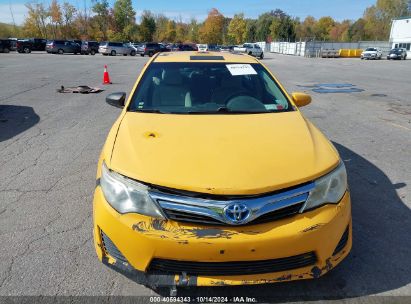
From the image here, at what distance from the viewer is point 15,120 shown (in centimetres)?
759

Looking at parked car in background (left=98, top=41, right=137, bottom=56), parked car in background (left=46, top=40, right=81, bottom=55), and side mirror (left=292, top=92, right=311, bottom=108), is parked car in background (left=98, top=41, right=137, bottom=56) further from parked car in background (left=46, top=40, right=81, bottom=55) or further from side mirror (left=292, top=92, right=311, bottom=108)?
side mirror (left=292, top=92, right=311, bottom=108)

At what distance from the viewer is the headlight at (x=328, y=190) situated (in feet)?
7.57

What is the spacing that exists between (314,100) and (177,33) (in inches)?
4312

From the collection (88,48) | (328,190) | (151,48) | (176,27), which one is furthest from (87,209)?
(176,27)

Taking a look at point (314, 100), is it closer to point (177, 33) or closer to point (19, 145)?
point (19, 145)

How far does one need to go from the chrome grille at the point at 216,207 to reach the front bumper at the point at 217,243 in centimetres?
4

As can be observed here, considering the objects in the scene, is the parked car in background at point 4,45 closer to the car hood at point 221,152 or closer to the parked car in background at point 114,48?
the parked car in background at point 114,48

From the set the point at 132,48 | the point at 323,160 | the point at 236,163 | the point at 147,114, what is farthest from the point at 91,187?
the point at 132,48

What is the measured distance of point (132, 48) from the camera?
4709cm

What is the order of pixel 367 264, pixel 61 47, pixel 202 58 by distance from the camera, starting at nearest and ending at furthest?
pixel 367 264
pixel 202 58
pixel 61 47

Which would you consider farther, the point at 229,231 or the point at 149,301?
the point at 149,301

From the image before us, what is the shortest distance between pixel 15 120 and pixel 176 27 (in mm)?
117552

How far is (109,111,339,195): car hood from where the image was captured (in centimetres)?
224

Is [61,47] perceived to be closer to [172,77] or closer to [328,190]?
[172,77]
